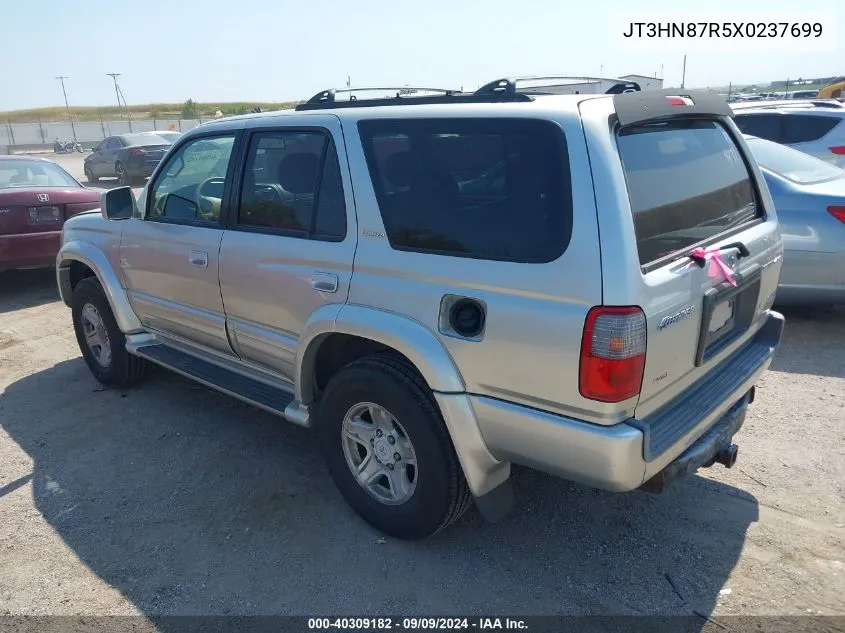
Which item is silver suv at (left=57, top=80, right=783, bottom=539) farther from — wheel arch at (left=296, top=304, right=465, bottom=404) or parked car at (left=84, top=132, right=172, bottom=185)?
parked car at (left=84, top=132, right=172, bottom=185)

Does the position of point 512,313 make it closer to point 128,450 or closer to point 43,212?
point 128,450

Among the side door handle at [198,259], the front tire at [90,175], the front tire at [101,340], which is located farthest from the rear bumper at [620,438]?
the front tire at [90,175]

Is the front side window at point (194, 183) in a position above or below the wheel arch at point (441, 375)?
above

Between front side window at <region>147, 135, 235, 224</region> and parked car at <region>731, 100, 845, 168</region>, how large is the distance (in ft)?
22.2

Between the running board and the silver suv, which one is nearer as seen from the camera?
the silver suv

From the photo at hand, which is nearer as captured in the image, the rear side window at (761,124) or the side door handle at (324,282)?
the side door handle at (324,282)

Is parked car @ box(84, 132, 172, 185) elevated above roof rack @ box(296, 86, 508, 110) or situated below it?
below

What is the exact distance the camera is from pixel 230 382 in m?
3.88

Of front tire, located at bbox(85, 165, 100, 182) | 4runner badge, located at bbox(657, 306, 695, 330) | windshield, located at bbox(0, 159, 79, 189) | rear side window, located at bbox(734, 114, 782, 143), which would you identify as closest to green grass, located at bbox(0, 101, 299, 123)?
front tire, located at bbox(85, 165, 100, 182)

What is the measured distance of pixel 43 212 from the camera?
24.8 feet

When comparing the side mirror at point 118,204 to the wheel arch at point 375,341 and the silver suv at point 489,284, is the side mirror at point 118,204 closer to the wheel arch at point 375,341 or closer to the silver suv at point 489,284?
the silver suv at point 489,284

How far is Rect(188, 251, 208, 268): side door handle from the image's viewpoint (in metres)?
3.81

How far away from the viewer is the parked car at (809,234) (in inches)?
211

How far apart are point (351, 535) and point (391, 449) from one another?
53cm
